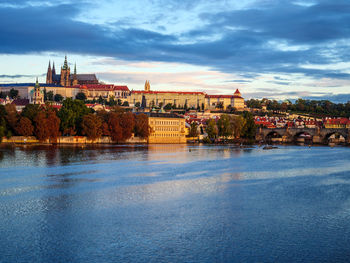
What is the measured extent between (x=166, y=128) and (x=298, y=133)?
18.4 meters

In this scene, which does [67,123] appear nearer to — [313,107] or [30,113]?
[30,113]

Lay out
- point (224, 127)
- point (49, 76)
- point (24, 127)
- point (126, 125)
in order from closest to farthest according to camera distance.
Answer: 1. point (24, 127)
2. point (126, 125)
3. point (224, 127)
4. point (49, 76)

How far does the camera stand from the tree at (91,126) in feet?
151

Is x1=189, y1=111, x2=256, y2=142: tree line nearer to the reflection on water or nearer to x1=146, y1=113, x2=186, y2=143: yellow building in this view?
x1=146, y1=113, x2=186, y2=143: yellow building

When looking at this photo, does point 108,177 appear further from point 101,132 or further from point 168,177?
point 101,132

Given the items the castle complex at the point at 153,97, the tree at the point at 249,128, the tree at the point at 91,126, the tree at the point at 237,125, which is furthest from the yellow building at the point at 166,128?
the castle complex at the point at 153,97

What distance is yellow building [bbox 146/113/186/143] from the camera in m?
59.5

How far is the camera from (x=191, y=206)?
53.8ft

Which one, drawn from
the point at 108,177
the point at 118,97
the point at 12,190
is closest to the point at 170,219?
the point at 12,190

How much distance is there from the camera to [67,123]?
4606cm

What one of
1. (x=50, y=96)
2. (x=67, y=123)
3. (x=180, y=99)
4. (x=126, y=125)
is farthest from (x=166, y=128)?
(x=180, y=99)

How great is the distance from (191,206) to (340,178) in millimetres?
11124

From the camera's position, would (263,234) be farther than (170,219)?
No

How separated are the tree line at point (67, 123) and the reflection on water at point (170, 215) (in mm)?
17637
